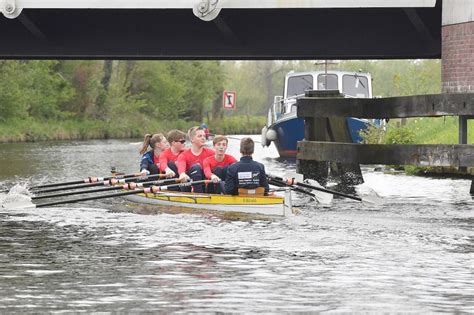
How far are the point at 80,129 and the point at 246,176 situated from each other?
52597mm

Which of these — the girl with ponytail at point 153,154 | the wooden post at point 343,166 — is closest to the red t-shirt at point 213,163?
the girl with ponytail at point 153,154

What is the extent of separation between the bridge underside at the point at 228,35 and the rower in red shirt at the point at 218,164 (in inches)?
257

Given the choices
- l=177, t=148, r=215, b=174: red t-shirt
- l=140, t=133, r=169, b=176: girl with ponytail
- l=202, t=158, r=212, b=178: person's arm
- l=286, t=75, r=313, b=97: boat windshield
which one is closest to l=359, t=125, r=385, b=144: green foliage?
l=286, t=75, r=313, b=97: boat windshield

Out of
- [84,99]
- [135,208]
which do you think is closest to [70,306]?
[135,208]

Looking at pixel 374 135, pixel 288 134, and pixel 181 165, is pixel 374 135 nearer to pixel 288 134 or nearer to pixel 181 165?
pixel 288 134

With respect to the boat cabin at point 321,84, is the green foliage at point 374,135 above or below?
below

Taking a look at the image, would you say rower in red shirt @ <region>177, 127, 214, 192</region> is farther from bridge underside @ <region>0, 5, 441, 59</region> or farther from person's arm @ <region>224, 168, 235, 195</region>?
bridge underside @ <region>0, 5, 441, 59</region>

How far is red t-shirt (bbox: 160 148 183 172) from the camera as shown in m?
22.3

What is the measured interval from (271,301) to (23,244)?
5.32 metres

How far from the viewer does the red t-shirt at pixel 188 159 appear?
21.3 meters

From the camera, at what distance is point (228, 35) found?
27297mm

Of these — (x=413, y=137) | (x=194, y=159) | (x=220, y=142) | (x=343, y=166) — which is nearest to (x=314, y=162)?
(x=343, y=166)

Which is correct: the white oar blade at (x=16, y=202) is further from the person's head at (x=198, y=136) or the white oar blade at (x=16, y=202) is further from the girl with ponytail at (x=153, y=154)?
the person's head at (x=198, y=136)

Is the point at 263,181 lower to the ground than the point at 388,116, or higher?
lower
